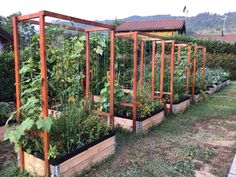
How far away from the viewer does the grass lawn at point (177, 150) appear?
2.92m

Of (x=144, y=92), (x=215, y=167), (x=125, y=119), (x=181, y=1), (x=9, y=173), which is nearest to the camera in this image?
(x=9, y=173)

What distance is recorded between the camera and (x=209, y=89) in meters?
8.52

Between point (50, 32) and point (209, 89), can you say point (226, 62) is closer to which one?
point (209, 89)

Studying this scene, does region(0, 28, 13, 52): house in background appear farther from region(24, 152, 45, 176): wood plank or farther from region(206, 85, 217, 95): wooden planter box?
region(24, 152, 45, 176): wood plank

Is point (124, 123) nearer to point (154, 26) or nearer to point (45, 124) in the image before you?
point (45, 124)

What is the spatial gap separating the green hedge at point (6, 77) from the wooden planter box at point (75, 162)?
3.46 m

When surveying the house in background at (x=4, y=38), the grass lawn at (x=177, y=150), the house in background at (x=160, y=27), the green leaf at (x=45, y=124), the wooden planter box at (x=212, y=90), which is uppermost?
the house in background at (x=160, y=27)

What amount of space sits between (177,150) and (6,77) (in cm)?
440

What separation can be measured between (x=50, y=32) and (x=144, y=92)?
2.70m

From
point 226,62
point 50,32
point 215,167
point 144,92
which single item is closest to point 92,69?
point 144,92

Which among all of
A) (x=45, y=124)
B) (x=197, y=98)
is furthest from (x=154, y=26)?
(x=45, y=124)

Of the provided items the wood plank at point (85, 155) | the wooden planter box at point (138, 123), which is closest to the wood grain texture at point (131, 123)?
the wooden planter box at point (138, 123)

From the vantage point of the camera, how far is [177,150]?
3.53m

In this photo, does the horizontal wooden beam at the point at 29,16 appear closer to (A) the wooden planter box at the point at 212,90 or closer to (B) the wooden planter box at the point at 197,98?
(B) the wooden planter box at the point at 197,98
